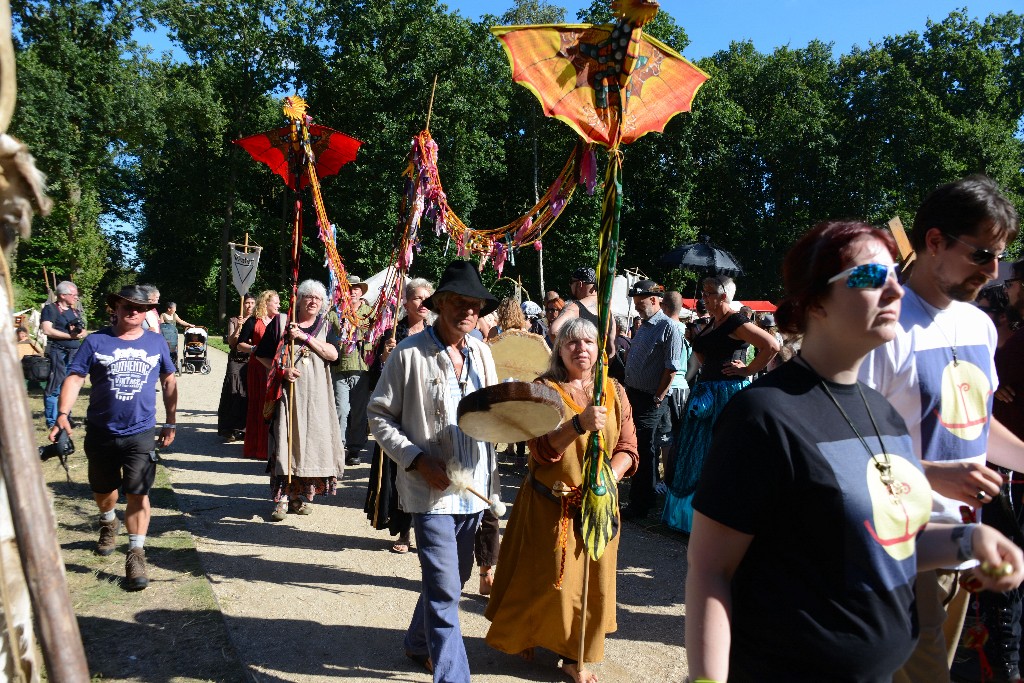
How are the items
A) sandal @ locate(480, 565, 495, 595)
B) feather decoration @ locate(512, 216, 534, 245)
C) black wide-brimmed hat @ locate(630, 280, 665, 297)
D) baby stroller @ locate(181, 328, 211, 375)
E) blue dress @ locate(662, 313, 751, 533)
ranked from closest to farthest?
sandal @ locate(480, 565, 495, 595) < blue dress @ locate(662, 313, 751, 533) < feather decoration @ locate(512, 216, 534, 245) < black wide-brimmed hat @ locate(630, 280, 665, 297) < baby stroller @ locate(181, 328, 211, 375)

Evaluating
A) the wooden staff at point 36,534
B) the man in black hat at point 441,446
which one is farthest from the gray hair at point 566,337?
the wooden staff at point 36,534

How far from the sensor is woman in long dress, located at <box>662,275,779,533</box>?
5.80 meters

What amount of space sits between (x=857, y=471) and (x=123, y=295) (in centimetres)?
504

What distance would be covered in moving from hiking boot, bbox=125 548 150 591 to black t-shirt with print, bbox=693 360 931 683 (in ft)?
14.8

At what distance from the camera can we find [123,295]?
5.36 meters

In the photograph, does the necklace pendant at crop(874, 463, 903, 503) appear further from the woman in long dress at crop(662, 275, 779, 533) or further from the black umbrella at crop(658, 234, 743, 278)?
the black umbrella at crop(658, 234, 743, 278)

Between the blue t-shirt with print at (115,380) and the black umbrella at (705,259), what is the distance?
24.3 ft

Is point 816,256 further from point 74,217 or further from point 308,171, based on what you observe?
point 74,217

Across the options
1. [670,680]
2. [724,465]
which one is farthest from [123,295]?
[724,465]

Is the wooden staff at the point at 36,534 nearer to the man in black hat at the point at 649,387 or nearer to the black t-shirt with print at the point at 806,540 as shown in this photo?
the black t-shirt with print at the point at 806,540

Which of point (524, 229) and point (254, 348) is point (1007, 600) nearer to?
point (524, 229)

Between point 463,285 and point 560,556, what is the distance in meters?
1.45

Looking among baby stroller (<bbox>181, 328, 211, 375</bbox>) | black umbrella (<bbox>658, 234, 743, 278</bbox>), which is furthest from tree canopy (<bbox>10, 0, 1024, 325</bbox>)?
black umbrella (<bbox>658, 234, 743, 278</bbox>)

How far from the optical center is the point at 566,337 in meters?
4.01
